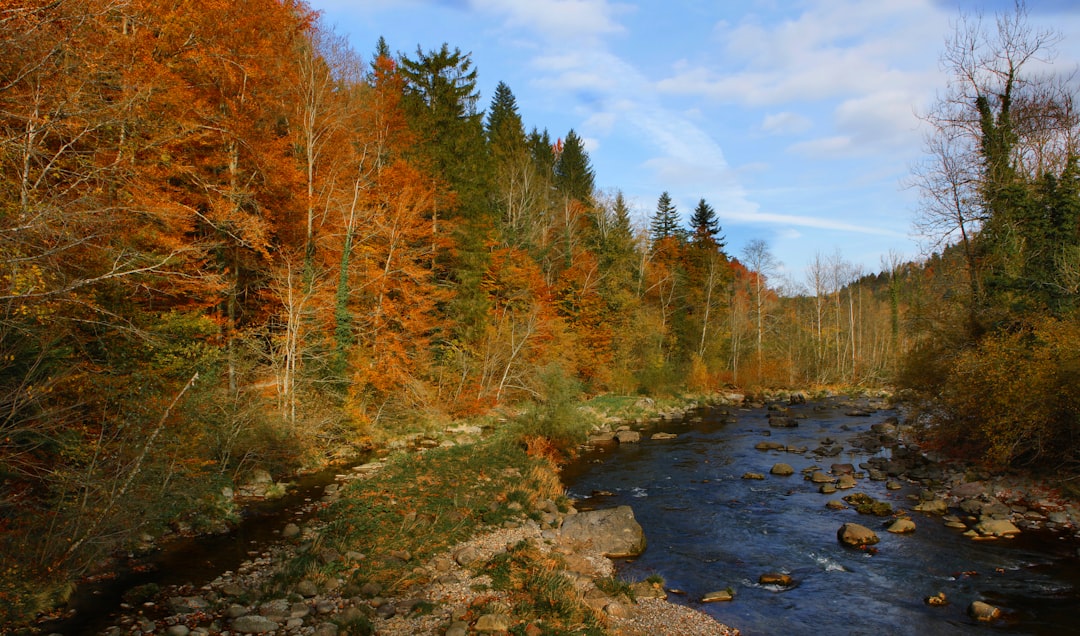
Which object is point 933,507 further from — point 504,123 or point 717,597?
point 504,123

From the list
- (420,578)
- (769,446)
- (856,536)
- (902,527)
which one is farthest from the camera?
(769,446)

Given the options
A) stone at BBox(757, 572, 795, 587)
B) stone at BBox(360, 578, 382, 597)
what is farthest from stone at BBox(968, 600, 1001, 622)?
stone at BBox(360, 578, 382, 597)

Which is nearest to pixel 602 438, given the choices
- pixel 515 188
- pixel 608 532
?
pixel 608 532

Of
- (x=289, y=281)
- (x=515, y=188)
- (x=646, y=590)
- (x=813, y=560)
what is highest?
(x=515, y=188)

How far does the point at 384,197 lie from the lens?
2425 centimetres

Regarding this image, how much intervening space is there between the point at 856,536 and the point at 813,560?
60.1 inches

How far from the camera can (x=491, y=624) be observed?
6855 millimetres

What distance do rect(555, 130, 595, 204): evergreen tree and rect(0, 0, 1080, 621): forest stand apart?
12.0 m

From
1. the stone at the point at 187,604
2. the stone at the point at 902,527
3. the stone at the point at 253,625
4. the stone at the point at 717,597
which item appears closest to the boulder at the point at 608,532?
the stone at the point at 717,597

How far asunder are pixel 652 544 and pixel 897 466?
1058 cm

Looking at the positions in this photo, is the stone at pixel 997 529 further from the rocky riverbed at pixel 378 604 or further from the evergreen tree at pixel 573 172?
the evergreen tree at pixel 573 172

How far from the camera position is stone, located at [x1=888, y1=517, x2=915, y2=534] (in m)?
12.0

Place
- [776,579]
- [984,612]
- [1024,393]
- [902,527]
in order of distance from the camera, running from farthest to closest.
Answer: [1024,393], [902,527], [776,579], [984,612]

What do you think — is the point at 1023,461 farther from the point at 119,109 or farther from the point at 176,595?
the point at 119,109
